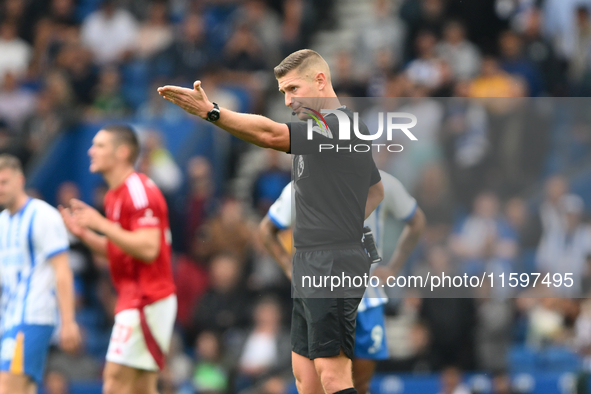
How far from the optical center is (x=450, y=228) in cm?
986

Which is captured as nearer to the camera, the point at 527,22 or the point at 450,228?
the point at 450,228

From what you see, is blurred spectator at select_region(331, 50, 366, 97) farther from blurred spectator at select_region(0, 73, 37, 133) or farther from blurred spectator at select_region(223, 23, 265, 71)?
blurred spectator at select_region(0, 73, 37, 133)

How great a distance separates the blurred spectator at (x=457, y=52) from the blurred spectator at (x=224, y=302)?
15.6 ft

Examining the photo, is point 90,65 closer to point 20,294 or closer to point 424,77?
point 424,77

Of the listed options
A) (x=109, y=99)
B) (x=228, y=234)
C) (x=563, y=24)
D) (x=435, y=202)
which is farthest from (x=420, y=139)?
(x=109, y=99)

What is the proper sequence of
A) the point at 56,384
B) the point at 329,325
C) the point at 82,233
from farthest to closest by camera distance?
the point at 56,384 < the point at 82,233 < the point at 329,325

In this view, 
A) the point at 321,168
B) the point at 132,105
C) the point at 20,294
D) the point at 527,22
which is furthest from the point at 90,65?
the point at 321,168

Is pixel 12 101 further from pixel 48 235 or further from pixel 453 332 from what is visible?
pixel 453 332

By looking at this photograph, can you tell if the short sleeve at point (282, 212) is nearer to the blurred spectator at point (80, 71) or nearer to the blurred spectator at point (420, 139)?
the blurred spectator at point (420, 139)

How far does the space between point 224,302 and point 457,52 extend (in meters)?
5.42


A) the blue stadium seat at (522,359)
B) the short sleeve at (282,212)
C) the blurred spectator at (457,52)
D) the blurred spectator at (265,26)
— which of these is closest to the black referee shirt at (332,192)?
the short sleeve at (282,212)

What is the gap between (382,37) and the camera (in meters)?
14.0

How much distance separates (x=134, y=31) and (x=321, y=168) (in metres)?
11.3

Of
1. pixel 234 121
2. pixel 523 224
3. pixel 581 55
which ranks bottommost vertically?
pixel 523 224
